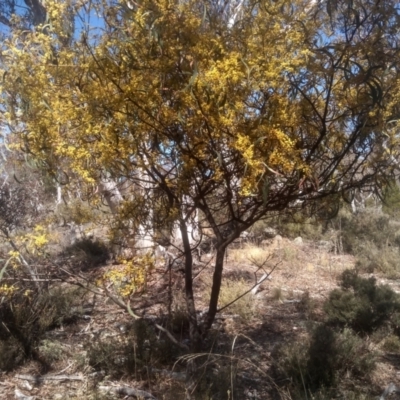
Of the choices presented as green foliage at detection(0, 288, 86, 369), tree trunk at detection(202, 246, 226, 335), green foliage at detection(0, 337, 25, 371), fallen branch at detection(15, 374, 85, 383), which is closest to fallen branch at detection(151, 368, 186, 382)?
tree trunk at detection(202, 246, 226, 335)

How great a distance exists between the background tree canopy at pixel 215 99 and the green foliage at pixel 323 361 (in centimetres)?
162

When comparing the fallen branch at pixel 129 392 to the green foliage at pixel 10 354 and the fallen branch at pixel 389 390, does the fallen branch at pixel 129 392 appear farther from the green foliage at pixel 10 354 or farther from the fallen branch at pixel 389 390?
the fallen branch at pixel 389 390

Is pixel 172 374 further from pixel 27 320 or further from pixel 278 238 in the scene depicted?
pixel 278 238

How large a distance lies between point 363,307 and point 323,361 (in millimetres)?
1790

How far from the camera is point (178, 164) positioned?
3420 mm

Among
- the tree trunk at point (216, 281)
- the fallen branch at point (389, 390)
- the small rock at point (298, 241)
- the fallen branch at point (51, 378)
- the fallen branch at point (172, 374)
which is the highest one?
the small rock at point (298, 241)

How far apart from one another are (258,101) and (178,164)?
66cm

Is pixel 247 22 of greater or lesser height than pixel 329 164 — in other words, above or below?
above

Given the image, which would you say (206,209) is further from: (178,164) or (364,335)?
(364,335)

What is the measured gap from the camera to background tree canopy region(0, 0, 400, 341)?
3041 millimetres

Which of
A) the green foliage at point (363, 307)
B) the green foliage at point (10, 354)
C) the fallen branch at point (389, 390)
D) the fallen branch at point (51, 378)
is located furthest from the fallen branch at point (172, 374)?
the green foliage at point (363, 307)

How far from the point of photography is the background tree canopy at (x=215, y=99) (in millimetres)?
A: 3041

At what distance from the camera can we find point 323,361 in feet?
15.0

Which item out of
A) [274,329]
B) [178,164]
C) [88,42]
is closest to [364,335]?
[274,329]
